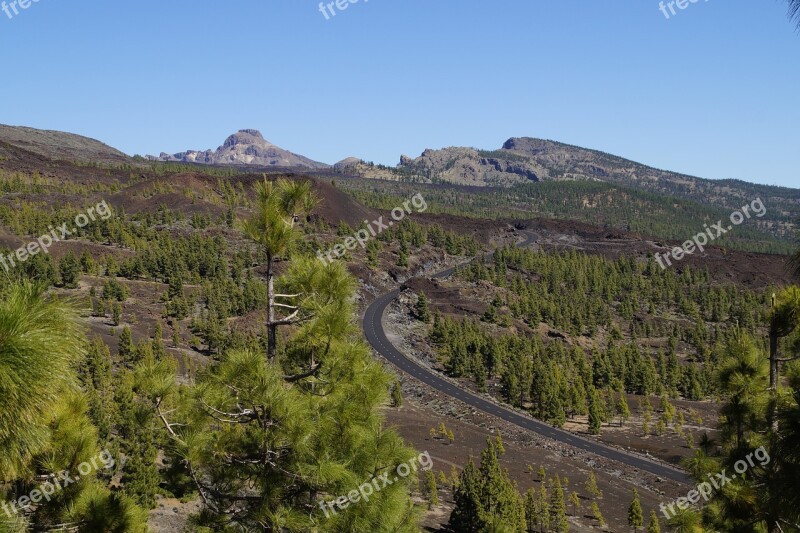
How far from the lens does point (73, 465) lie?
6.93 m

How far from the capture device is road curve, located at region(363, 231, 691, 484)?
50.0 meters

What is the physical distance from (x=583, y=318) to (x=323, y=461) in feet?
320

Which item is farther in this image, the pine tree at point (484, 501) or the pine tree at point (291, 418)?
the pine tree at point (484, 501)

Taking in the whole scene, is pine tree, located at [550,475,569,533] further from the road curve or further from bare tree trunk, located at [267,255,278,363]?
bare tree trunk, located at [267,255,278,363]

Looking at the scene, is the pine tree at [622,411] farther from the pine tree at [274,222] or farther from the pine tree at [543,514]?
the pine tree at [274,222]

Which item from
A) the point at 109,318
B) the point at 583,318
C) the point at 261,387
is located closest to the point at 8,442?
the point at 261,387

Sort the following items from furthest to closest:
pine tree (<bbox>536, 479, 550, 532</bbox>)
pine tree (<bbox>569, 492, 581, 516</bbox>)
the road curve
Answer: the road curve
pine tree (<bbox>569, 492, 581, 516</bbox>)
pine tree (<bbox>536, 479, 550, 532</bbox>)

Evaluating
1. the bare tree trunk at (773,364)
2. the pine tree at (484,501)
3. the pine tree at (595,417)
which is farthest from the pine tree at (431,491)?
the bare tree trunk at (773,364)

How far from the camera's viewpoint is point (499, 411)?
6091 cm

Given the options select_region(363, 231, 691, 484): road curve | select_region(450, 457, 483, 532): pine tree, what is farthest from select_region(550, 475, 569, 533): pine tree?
select_region(363, 231, 691, 484): road curve

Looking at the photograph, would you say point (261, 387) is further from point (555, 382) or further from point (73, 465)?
point (555, 382)

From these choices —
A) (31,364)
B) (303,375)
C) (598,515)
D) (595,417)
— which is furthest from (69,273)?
(31,364)

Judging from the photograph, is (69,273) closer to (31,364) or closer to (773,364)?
(773,364)

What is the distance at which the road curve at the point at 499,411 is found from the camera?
5000 cm
